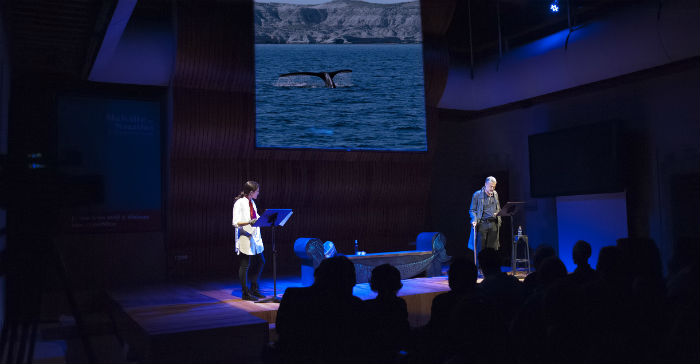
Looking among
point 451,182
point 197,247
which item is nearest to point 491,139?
point 451,182

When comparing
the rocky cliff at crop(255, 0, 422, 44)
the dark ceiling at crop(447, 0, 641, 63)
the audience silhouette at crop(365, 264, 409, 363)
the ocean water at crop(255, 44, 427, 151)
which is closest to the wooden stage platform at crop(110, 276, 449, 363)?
the audience silhouette at crop(365, 264, 409, 363)

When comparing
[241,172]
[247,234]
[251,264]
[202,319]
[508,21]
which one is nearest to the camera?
[202,319]

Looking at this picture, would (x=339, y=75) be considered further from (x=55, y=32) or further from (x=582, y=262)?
(x=582, y=262)

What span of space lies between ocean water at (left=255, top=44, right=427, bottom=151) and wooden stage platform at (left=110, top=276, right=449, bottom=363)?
2.49 meters

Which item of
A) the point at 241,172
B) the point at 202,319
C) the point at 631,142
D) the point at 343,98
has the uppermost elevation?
the point at 343,98

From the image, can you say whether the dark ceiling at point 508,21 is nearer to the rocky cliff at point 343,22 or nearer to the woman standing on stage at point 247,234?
the rocky cliff at point 343,22

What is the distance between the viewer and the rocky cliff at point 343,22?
866cm

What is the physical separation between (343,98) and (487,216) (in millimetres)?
2954

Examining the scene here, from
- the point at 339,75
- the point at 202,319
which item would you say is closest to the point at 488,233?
the point at 339,75

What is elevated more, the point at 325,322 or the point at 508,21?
the point at 508,21

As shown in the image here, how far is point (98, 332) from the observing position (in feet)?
20.8

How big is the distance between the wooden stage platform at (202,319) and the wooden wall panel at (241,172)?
4.47 ft

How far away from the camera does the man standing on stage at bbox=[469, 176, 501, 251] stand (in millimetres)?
7840

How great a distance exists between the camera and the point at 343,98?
906 centimetres
